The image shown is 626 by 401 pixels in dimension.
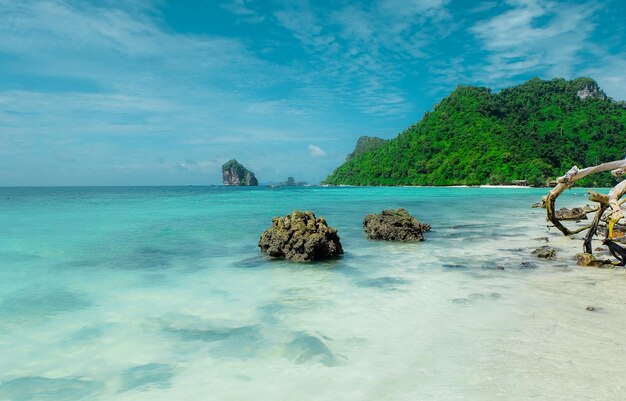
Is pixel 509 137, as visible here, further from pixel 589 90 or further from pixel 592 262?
pixel 592 262

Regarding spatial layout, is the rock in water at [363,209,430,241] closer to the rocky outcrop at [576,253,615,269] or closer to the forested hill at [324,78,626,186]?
the rocky outcrop at [576,253,615,269]

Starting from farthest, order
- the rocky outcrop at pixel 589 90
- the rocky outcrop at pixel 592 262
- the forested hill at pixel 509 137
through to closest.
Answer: the rocky outcrop at pixel 589 90 → the forested hill at pixel 509 137 → the rocky outcrop at pixel 592 262

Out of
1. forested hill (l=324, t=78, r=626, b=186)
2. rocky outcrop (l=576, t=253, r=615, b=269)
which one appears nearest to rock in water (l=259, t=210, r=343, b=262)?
rocky outcrop (l=576, t=253, r=615, b=269)

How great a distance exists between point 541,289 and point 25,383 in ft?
31.4

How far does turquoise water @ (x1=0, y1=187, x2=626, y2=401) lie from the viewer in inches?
192

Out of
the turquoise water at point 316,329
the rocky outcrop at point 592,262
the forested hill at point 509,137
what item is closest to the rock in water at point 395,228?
the turquoise water at point 316,329

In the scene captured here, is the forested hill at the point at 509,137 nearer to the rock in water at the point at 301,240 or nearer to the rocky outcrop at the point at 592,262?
the rocky outcrop at the point at 592,262

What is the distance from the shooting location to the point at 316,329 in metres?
6.78

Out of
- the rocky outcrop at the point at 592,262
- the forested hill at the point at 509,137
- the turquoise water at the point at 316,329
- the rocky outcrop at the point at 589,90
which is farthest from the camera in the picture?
the rocky outcrop at the point at 589,90

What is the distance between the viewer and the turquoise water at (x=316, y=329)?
16.0 ft

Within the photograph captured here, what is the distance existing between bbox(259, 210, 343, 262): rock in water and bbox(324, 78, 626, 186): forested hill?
4232 inches

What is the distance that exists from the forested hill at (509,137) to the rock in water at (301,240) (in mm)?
107500

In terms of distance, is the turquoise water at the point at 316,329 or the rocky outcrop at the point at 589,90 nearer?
the turquoise water at the point at 316,329

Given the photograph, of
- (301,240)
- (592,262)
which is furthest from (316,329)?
(592,262)
